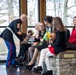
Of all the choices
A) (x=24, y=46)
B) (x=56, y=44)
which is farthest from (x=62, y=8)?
(x=56, y=44)

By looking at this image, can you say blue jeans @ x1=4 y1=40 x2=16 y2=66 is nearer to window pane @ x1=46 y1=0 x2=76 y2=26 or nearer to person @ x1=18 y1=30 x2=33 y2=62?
person @ x1=18 y1=30 x2=33 y2=62

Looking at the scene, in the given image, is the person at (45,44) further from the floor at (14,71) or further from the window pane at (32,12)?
the window pane at (32,12)

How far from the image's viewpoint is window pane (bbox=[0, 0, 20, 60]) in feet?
23.5

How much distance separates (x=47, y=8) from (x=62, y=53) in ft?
9.61

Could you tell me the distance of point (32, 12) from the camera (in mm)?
7363

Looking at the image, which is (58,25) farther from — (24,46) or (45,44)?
(24,46)

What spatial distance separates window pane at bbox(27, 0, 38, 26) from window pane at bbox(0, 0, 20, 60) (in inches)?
14.7

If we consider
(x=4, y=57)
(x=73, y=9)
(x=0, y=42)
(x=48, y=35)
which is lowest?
(x=4, y=57)

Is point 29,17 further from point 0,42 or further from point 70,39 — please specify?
point 70,39

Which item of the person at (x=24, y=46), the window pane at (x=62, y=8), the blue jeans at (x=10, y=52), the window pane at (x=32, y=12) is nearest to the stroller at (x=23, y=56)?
the person at (x=24, y=46)

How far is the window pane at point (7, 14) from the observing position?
718 cm

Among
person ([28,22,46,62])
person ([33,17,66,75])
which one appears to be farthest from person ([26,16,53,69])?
person ([33,17,66,75])

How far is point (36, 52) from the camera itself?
576 centimetres

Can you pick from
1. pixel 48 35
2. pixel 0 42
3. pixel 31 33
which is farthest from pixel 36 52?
pixel 0 42
